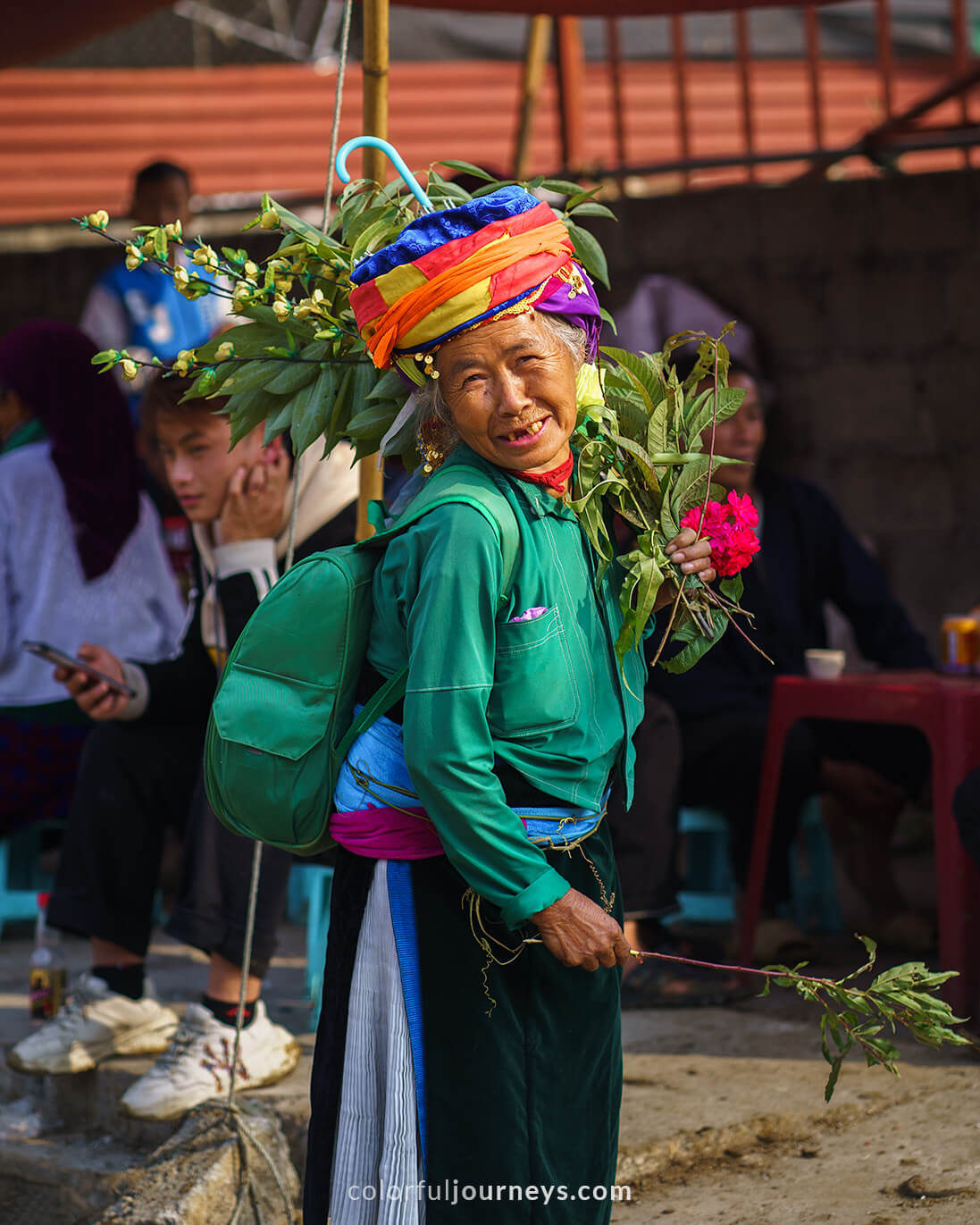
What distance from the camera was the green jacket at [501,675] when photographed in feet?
6.09

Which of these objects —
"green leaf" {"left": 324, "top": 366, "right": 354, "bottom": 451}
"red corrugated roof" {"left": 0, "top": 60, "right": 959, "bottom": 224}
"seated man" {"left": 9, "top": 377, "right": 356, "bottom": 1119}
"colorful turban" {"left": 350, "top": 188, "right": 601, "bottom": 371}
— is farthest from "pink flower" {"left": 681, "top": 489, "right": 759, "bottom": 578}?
"red corrugated roof" {"left": 0, "top": 60, "right": 959, "bottom": 224}

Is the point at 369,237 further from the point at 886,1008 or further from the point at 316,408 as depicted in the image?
the point at 886,1008

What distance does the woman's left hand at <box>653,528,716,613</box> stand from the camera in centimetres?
208

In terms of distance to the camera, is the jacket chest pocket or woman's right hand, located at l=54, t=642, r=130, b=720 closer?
the jacket chest pocket

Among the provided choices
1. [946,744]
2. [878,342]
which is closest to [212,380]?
[946,744]

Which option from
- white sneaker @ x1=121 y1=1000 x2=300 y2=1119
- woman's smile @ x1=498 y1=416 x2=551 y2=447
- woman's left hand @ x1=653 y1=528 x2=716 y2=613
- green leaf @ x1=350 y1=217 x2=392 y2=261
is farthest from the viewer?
white sneaker @ x1=121 y1=1000 x2=300 y2=1119

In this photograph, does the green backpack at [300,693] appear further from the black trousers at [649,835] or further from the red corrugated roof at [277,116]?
the red corrugated roof at [277,116]

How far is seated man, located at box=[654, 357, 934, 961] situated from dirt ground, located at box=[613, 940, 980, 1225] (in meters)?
0.68

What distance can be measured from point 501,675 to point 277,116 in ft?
31.0

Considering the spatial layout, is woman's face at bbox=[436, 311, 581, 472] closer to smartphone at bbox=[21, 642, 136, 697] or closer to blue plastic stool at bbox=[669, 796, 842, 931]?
smartphone at bbox=[21, 642, 136, 697]

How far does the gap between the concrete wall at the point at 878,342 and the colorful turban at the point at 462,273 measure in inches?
139

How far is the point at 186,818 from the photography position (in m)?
3.60

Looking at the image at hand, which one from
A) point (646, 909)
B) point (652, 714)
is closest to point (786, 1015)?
point (646, 909)

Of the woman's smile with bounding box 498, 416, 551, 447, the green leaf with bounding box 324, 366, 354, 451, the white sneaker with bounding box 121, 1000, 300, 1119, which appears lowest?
the white sneaker with bounding box 121, 1000, 300, 1119
